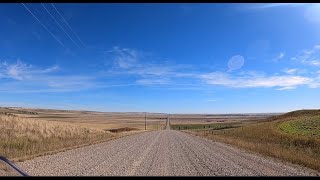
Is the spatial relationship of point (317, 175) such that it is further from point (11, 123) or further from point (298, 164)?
point (11, 123)

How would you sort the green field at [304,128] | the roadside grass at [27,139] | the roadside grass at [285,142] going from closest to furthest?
the roadside grass at [285,142] < the roadside grass at [27,139] < the green field at [304,128]

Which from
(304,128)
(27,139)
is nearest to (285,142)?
(304,128)

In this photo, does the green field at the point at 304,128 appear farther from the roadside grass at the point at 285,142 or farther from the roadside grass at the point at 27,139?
the roadside grass at the point at 27,139

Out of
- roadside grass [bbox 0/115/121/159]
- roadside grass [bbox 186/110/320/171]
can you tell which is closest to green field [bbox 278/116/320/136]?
roadside grass [bbox 186/110/320/171]

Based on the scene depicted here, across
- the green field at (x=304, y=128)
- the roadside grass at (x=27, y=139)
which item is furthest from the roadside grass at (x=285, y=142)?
the roadside grass at (x=27, y=139)

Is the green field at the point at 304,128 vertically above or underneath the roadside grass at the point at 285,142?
above

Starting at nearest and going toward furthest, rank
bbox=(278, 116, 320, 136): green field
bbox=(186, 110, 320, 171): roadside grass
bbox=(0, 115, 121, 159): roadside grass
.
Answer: bbox=(186, 110, 320, 171): roadside grass
bbox=(0, 115, 121, 159): roadside grass
bbox=(278, 116, 320, 136): green field

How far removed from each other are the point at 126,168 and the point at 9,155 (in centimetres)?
703

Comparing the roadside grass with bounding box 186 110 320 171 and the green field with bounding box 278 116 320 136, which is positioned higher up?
the green field with bounding box 278 116 320 136

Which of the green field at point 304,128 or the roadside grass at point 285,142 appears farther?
the green field at point 304,128

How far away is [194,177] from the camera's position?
42.3 feet

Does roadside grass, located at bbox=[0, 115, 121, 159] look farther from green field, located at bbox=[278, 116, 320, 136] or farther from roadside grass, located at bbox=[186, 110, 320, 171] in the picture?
green field, located at bbox=[278, 116, 320, 136]

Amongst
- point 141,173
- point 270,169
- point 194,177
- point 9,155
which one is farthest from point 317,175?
point 9,155

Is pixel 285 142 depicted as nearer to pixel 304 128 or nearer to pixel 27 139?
pixel 304 128
